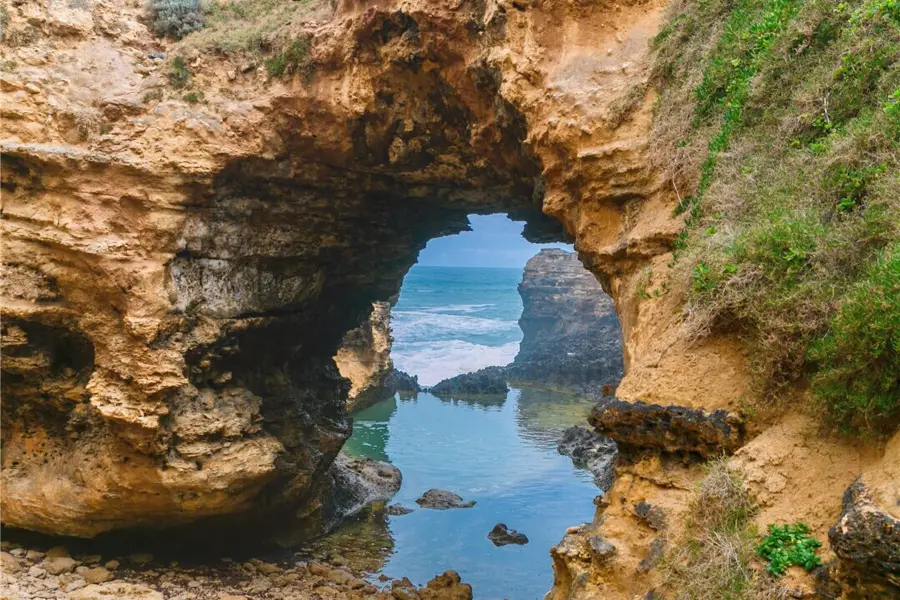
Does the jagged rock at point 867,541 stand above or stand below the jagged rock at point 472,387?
above

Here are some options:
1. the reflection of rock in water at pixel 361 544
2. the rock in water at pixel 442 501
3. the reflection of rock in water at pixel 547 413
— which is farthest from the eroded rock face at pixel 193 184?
the reflection of rock in water at pixel 547 413

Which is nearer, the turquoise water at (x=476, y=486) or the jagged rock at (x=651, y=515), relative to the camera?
the jagged rock at (x=651, y=515)

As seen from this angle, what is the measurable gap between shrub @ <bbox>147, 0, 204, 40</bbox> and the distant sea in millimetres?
41848

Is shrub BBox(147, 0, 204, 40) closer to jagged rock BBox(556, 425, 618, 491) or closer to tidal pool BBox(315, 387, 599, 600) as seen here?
tidal pool BBox(315, 387, 599, 600)

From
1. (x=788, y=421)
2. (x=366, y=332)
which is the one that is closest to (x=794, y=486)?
(x=788, y=421)

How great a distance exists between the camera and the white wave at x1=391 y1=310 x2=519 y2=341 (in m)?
72.8

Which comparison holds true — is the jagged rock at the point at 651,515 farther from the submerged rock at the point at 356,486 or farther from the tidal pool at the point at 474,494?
the submerged rock at the point at 356,486

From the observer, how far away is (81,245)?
401 inches

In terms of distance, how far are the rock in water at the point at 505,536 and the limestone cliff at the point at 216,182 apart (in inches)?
222

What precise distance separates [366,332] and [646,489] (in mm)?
25743

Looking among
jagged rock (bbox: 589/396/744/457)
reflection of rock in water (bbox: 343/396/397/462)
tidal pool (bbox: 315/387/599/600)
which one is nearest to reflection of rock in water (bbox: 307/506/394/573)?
tidal pool (bbox: 315/387/599/600)

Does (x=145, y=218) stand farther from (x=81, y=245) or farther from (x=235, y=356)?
(x=235, y=356)

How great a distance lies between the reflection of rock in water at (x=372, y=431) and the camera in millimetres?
23578

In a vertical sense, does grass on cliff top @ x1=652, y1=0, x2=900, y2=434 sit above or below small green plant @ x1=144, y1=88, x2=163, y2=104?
below
